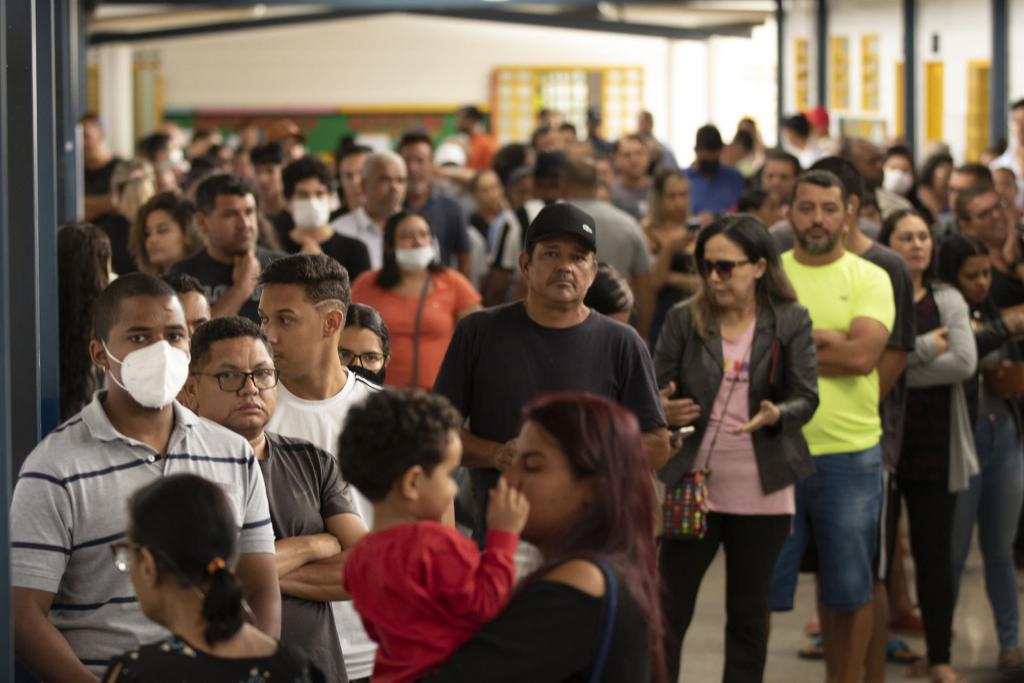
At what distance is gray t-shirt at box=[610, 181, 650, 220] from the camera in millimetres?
11391

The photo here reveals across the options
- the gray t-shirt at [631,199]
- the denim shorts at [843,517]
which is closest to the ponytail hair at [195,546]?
the denim shorts at [843,517]

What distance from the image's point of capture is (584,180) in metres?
8.44

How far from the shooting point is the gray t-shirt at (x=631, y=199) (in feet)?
37.4

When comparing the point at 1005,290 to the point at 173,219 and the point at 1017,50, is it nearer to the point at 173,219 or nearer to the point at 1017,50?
the point at 173,219

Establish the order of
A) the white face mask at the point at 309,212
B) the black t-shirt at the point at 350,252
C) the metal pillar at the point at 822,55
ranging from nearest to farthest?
the black t-shirt at the point at 350,252, the white face mask at the point at 309,212, the metal pillar at the point at 822,55

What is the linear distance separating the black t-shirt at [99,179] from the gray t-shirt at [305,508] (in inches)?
336

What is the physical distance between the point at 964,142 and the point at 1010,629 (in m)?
12.1

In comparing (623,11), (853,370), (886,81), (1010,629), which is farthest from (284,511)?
(623,11)

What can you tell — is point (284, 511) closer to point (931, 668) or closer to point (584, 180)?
point (931, 668)

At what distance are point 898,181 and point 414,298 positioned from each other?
6.88m

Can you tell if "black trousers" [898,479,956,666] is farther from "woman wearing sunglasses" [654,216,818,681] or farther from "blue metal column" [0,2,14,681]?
"blue metal column" [0,2,14,681]

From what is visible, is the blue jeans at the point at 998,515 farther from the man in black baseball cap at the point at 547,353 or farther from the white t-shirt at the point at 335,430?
the white t-shirt at the point at 335,430

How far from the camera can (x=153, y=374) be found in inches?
139

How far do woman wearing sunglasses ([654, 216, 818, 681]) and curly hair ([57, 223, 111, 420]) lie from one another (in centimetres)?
192
